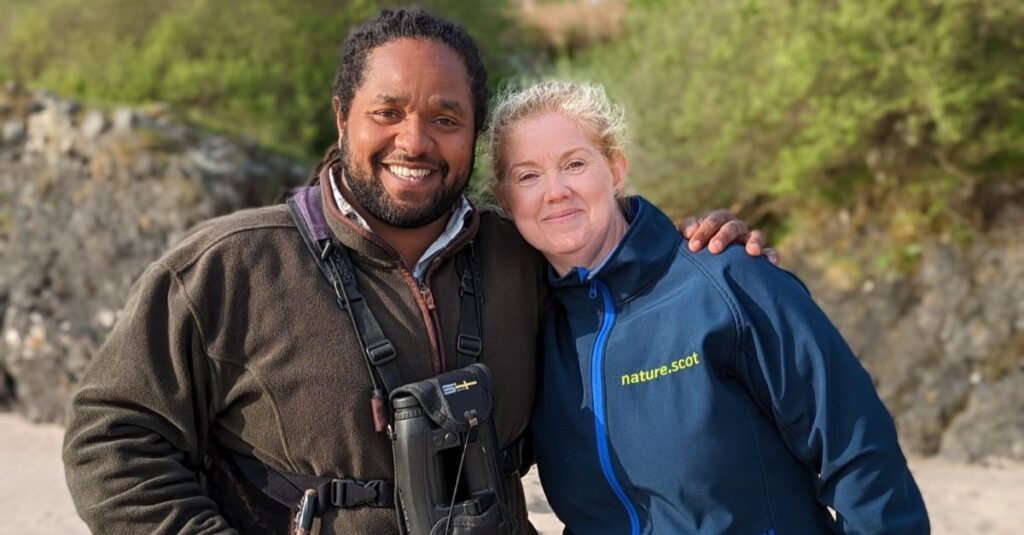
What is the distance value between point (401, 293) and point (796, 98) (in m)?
7.56

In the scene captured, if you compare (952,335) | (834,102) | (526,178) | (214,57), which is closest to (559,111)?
(526,178)

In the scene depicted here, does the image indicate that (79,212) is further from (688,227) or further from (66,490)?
(688,227)

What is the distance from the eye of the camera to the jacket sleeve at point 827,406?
244 cm

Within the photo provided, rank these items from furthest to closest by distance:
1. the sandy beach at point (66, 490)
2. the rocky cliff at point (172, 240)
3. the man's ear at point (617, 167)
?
1. the rocky cliff at point (172, 240)
2. the sandy beach at point (66, 490)
3. the man's ear at point (617, 167)

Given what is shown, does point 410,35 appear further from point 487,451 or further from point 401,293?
point 487,451

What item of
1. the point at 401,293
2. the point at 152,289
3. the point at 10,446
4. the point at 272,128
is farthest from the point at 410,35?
the point at 272,128

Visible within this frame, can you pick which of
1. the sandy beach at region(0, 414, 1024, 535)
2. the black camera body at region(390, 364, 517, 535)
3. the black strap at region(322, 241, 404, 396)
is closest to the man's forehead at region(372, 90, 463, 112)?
the black strap at region(322, 241, 404, 396)

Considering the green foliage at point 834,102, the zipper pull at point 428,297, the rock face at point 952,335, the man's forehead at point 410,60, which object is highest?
the green foliage at point 834,102

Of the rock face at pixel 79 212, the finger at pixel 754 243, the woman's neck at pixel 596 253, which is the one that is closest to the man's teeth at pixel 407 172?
the woman's neck at pixel 596 253

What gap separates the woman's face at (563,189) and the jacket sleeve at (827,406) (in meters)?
0.41

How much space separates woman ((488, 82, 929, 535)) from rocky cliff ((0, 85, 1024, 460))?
256 inches

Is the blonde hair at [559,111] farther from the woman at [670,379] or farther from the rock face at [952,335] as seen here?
the rock face at [952,335]

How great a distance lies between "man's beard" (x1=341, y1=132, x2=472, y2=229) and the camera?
8.51 ft

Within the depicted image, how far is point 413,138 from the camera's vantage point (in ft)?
8.28
